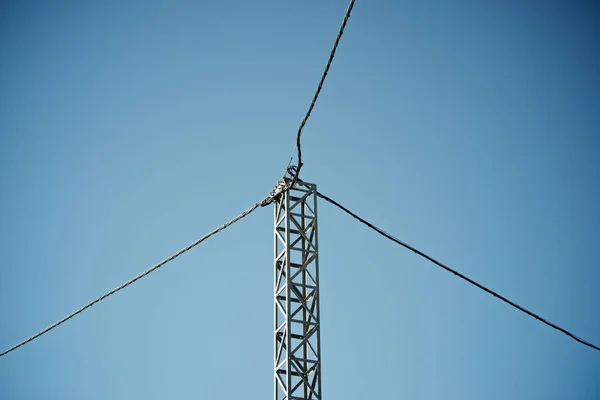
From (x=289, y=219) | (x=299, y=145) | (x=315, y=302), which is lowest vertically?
(x=315, y=302)

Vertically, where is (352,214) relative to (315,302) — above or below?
above

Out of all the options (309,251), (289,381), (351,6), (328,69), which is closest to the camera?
(351,6)

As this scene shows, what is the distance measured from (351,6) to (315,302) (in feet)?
21.2

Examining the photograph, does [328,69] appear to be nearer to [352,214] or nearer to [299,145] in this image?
[299,145]

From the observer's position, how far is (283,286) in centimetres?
1909

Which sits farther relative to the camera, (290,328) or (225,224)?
(225,224)

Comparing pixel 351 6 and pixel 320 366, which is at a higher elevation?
pixel 351 6

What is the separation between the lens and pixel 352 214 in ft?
70.7

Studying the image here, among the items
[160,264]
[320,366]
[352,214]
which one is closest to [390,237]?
[352,214]

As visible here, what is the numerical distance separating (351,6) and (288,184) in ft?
17.6

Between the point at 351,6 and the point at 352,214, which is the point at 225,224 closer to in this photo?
the point at 352,214

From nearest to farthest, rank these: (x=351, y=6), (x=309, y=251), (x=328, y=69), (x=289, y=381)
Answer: (x=351, y=6) → (x=328, y=69) → (x=289, y=381) → (x=309, y=251)

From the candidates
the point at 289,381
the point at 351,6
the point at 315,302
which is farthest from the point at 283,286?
the point at 351,6

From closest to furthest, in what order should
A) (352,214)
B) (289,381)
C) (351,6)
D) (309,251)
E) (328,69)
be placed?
1. (351,6)
2. (328,69)
3. (289,381)
4. (309,251)
5. (352,214)
